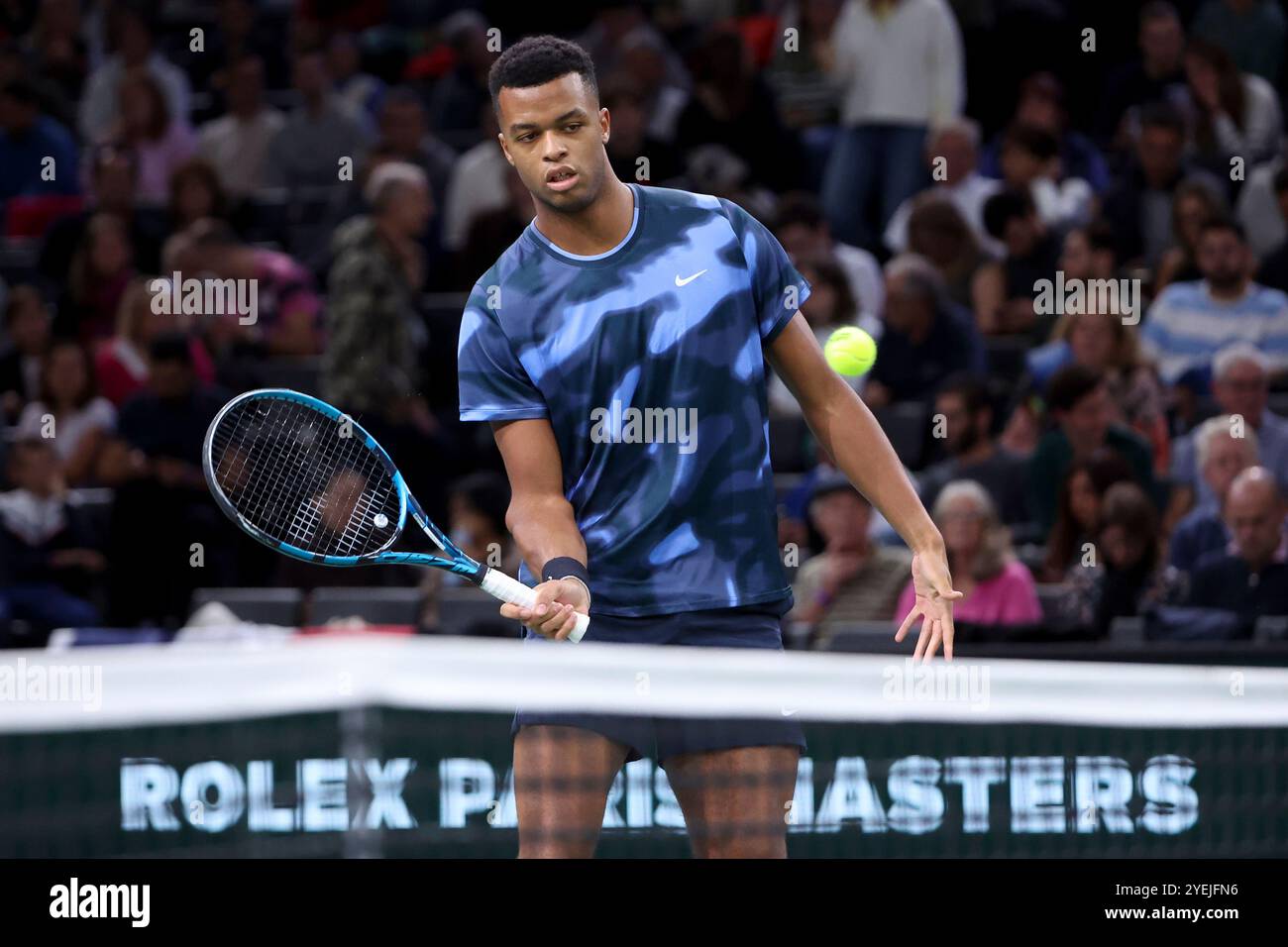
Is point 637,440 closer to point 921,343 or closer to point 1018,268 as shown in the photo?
point 921,343

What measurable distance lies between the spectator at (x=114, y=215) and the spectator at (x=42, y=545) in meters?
1.79

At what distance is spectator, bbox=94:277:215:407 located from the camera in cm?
999

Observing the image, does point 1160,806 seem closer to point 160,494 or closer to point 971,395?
point 971,395

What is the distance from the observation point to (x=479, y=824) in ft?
17.4

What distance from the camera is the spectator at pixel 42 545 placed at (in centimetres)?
868

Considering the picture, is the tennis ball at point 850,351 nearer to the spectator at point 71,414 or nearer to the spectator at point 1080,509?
the spectator at point 1080,509

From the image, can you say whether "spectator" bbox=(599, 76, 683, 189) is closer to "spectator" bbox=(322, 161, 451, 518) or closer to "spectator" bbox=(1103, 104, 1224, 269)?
"spectator" bbox=(322, 161, 451, 518)

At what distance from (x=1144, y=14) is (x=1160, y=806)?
5.91 metres

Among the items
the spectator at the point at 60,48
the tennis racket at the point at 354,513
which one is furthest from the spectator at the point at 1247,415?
the spectator at the point at 60,48

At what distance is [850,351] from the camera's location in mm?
8359

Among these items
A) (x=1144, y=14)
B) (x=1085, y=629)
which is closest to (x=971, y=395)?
(x=1085, y=629)

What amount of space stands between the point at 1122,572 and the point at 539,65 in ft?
14.2

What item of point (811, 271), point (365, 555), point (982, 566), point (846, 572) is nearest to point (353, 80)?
point (811, 271)
